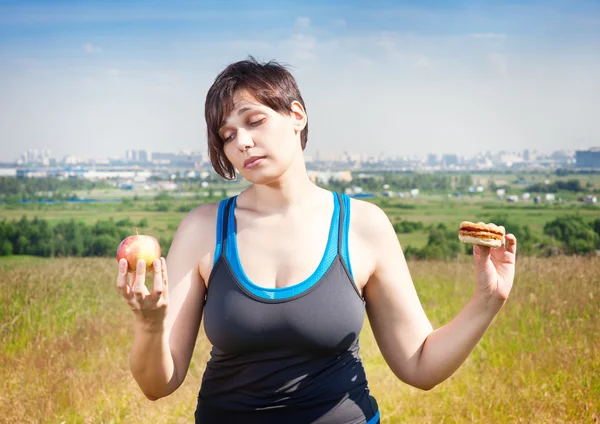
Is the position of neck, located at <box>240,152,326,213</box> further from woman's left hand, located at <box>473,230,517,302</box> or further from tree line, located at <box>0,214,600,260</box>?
tree line, located at <box>0,214,600,260</box>

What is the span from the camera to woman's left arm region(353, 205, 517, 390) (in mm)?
2338

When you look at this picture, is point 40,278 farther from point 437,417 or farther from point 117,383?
point 437,417

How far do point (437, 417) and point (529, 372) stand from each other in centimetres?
104

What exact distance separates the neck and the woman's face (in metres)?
→ 0.08

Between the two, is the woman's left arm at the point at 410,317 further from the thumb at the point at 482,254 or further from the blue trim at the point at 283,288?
the blue trim at the point at 283,288

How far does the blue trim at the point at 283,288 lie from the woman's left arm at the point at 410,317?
0.13 m

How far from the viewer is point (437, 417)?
5.00 meters

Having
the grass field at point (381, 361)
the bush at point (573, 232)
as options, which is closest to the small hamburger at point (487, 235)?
the grass field at point (381, 361)

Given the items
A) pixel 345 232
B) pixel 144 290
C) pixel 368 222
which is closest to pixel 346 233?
pixel 345 232

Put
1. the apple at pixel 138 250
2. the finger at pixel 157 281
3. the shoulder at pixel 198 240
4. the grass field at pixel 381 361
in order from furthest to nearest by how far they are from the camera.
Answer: the grass field at pixel 381 361 < the apple at pixel 138 250 < the shoulder at pixel 198 240 < the finger at pixel 157 281

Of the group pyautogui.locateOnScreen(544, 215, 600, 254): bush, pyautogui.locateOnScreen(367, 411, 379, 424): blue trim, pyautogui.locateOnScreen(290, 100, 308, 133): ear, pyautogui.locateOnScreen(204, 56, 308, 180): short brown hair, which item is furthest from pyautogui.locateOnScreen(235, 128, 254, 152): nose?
pyautogui.locateOnScreen(544, 215, 600, 254): bush

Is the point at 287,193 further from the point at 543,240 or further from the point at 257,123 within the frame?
the point at 543,240

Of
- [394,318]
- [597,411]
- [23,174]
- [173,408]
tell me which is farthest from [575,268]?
[23,174]

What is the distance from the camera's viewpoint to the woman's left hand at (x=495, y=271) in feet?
7.52
